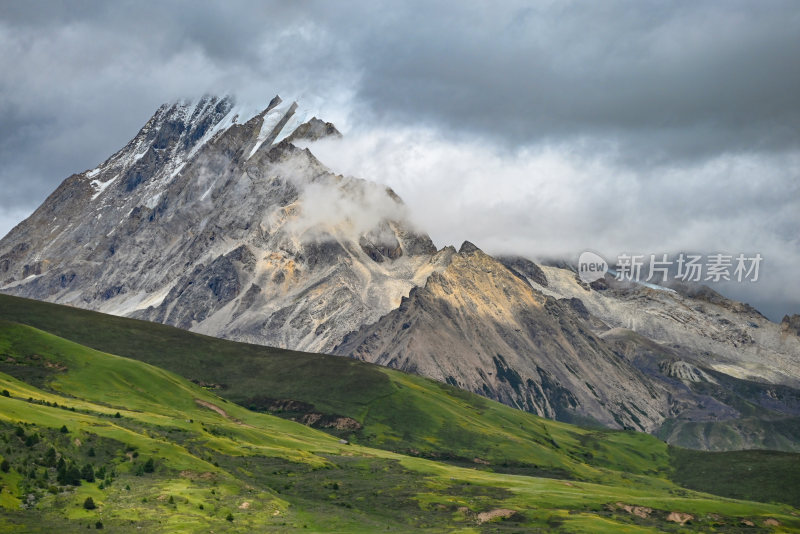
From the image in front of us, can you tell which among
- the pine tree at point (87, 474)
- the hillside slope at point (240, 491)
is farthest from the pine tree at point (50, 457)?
the pine tree at point (87, 474)

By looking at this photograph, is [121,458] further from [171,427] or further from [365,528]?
[171,427]

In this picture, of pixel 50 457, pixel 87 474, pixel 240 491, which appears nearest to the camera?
pixel 87 474

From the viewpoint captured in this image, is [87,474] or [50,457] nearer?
[87,474]

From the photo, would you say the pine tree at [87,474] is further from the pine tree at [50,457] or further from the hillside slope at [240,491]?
the pine tree at [50,457]

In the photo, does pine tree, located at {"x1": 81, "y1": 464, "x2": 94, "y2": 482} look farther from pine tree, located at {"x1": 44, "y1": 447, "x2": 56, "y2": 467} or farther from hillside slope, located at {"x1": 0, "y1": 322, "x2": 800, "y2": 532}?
pine tree, located at {"x1": 44, "y1": 447, "x2": 56, "y2": 467}

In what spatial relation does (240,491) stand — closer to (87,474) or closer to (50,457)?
(87,474)

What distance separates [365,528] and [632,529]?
48.1 meters

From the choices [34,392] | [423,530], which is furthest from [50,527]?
[34,392]

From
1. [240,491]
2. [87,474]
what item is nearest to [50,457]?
[87,474]

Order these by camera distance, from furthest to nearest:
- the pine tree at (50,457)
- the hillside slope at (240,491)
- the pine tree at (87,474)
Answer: the pine tree at (87,474)
the pine tree at (50,457)
the hillside slope at (240,491)

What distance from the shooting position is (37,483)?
95375 millimetres

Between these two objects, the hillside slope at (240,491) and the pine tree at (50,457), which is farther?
the pine tree at (50,457)

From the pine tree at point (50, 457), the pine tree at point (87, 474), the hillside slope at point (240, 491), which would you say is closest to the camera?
the hillside slope at point (240, 491)

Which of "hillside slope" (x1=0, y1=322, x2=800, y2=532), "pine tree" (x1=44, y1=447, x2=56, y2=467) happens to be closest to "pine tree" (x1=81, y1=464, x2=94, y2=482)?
"hillside slope" (x1=0, y1=322, x2=800, y2=532)
